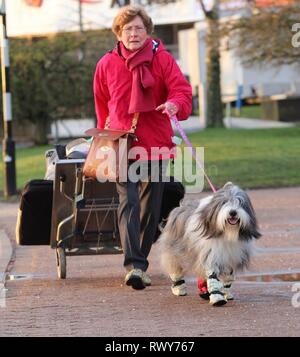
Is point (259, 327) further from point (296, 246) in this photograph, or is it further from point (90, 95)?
point (90, 95)

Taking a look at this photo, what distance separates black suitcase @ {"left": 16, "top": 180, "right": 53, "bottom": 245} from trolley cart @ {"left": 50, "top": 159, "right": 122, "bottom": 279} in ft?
0.41

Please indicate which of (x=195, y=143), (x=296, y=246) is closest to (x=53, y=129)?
(x=195, y=143)

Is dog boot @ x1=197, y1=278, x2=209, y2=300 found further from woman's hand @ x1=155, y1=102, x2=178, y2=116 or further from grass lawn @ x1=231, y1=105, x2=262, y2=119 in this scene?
grass lawn @ x1=231, y1=105, x2=262, y2=119

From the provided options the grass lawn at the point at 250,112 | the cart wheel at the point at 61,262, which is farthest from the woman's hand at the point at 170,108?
the grass lawn at the point at 250,112

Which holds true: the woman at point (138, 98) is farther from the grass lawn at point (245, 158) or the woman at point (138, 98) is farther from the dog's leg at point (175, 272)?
the grass lawn at point (245, 158)

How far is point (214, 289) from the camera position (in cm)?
692

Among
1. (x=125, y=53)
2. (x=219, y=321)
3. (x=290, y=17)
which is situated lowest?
(x=219, y=321)

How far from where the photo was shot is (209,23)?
27062mm

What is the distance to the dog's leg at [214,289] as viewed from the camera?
22.7ft

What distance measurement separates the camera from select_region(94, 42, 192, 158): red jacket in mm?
7539

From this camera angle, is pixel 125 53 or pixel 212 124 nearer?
pixel 125 53

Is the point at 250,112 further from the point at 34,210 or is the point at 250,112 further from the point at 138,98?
the point at 138,98

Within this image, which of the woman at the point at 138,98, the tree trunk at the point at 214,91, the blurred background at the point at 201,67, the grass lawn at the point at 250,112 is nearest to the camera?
the woman at the point at 138,98

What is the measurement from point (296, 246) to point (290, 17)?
47.8ft
